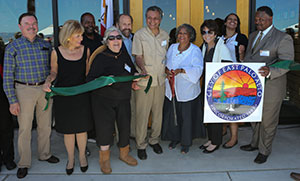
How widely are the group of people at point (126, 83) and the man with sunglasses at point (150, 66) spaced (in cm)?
1

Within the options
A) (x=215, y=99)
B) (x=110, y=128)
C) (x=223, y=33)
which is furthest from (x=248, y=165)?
(x=223, y=33)

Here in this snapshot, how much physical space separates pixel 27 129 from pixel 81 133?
670 mm

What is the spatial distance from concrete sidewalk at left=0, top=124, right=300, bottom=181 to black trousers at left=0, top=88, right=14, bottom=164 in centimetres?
17

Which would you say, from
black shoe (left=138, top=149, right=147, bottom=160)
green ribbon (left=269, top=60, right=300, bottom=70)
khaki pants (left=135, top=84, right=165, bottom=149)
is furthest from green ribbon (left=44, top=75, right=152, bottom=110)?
green ribbon (left=269, top=60, right=300, bottom=70)

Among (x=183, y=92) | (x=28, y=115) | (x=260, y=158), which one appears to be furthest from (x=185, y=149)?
(x=28, y=115)

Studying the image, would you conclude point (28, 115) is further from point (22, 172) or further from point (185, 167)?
point (185, 167)

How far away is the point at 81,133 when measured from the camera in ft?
11.3

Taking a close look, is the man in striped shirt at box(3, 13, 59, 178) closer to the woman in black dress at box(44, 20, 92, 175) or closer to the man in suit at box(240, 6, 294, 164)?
the woman in black dress at box(44, 20, 92, 175)

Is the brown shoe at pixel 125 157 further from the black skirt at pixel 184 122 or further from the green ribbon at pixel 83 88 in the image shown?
the green ribbon at pixel 83 88

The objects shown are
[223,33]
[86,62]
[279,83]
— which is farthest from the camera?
[223,33]

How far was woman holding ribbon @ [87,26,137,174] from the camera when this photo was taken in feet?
10.7

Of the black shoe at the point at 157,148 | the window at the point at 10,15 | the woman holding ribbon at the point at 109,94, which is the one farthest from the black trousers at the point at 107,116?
the window at the point at 10,15

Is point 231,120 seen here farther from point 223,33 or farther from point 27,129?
point 27,129

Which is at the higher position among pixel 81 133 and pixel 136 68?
pixel 136 68
